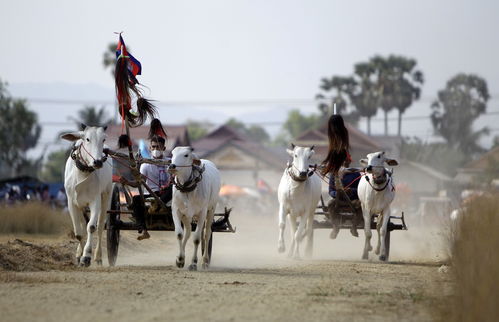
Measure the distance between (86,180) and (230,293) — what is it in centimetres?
427

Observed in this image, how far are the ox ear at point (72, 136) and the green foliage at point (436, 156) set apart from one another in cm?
7165

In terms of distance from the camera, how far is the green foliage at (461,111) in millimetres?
93375

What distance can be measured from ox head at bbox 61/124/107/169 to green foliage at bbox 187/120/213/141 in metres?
122

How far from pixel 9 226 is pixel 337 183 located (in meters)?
12.4

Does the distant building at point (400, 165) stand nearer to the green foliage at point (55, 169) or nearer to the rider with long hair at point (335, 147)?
the green foliage at point (55, 169)

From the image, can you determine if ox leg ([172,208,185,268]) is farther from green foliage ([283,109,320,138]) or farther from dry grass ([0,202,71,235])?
green foliage ([283,109,320,138])

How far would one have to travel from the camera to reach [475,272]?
392 inches

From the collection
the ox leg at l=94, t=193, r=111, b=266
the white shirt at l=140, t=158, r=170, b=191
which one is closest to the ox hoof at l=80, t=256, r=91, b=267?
the ox leg at l=94, t=193, r=111, b=266

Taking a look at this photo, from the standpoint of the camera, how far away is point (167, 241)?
27469mm

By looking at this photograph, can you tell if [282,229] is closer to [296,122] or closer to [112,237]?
[112,237]

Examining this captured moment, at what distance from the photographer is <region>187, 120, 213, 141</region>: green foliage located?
143750 millimetres

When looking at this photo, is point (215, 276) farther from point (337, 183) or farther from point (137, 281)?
point (337, 183)

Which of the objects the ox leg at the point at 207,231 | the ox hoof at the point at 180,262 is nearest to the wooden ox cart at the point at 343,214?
the ox leg at the point at 207,231

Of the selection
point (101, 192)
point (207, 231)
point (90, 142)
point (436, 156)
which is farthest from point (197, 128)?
point (90, 142)
